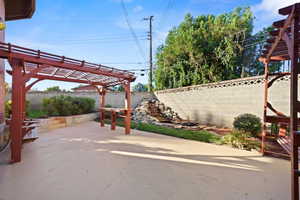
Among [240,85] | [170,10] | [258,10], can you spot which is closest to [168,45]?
[170,10]

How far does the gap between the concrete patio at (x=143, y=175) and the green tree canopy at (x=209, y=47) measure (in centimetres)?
820

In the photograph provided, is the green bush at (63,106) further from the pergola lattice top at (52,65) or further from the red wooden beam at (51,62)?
the red wooden beam at (51,62)

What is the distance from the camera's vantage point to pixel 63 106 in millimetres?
7863

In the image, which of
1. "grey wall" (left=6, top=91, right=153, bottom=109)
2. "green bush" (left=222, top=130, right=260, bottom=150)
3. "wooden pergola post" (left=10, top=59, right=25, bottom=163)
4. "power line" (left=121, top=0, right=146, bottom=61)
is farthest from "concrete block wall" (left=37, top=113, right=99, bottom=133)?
"power line" (left=121, top=0, right=146, bottom=61)

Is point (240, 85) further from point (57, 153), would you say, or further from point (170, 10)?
point (170, 10)

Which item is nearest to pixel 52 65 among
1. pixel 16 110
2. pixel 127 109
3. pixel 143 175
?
pixel 16 110

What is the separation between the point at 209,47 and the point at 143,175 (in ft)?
34.8

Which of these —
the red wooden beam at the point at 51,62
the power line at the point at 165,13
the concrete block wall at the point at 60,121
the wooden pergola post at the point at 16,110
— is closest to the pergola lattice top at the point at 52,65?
the red wooden beam at the point at 51,62

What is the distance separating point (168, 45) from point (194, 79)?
13.3ft

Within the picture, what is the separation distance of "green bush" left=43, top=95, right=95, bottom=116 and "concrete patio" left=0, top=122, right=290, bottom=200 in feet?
14.1

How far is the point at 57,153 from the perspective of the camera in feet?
11.5

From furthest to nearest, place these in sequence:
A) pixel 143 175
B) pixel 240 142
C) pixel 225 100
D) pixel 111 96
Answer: pixel 111 96, pixel 225 100, pixel 240 142, pixel 143 175

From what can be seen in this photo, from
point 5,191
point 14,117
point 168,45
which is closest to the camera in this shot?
point 5,191

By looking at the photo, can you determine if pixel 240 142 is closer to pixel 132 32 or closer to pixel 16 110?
pixel 16 110
